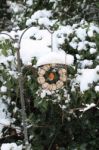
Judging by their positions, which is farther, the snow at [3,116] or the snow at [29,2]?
the snow at [29,2]

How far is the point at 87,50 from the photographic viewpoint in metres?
3.54

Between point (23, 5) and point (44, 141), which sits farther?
point (23, 5)

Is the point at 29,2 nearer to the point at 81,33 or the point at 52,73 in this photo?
the point at 81,33

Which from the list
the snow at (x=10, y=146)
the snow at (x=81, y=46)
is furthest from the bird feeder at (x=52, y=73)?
the snow at (x=10, y=146)

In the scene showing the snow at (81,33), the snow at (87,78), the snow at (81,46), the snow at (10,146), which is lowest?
the snow at (10,146)

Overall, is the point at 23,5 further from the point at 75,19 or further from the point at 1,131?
the point at 1,131

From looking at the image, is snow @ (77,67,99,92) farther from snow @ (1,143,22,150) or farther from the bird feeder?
snow @ (1,143,22,150)

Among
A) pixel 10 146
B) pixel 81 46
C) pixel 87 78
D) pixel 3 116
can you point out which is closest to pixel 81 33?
pixel 81 46

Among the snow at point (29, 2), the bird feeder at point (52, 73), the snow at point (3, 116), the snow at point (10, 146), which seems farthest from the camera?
the snow at point (29, 2)

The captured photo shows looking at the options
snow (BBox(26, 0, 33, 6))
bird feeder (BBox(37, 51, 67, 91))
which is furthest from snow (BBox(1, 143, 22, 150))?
snow (BBox(26, 0, 33, 6))

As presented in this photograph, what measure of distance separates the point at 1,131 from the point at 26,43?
80 cm

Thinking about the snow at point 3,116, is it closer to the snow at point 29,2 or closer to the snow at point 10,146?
the snow at point 10,146

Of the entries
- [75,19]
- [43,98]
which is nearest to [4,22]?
[75,19]

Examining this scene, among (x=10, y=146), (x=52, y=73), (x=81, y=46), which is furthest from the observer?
(x=81, y=46)
